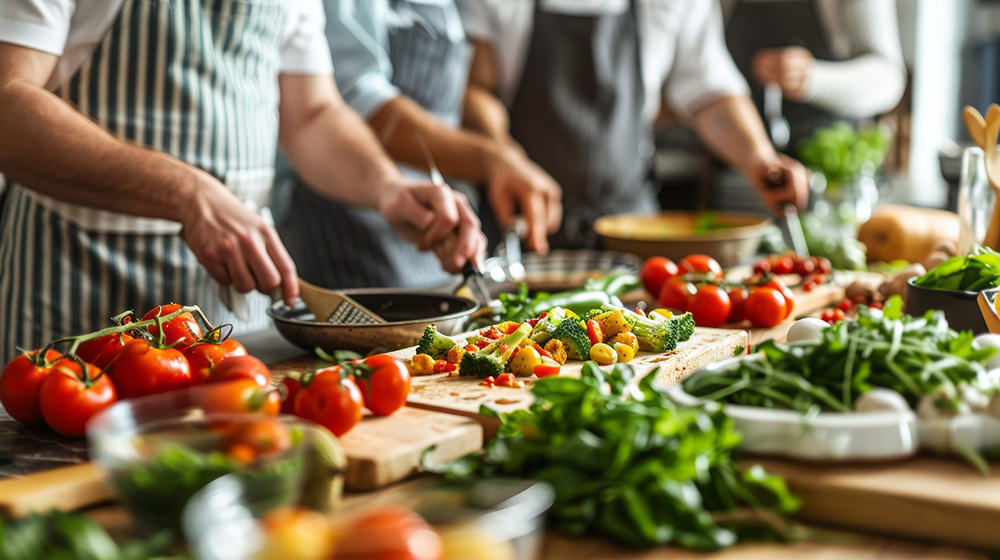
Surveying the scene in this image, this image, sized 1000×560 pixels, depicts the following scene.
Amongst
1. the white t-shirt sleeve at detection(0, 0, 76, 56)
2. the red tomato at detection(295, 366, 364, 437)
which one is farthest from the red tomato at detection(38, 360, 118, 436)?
the white t-shirt sleeve at detection(0, 0, 76, 56)

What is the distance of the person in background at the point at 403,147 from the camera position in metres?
2.74

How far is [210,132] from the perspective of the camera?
215 centimetres

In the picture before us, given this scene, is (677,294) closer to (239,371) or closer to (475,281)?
(475,281)

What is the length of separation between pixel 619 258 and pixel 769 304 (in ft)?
2.30

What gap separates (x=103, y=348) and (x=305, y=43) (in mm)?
1364

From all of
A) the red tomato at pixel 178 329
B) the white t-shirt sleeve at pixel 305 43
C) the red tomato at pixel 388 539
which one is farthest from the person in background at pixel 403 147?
the red tomato at pixel 388 539

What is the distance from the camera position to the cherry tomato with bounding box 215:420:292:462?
790 mm

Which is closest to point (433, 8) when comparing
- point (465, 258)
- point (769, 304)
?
point (465, 258)

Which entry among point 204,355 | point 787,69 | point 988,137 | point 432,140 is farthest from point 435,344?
point 787,69

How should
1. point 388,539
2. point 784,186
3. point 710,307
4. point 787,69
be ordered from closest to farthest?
point 388,539, point 710,307, point 784,186, point 787,69

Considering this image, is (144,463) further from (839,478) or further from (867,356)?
(867,356)

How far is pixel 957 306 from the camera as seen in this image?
1543mm

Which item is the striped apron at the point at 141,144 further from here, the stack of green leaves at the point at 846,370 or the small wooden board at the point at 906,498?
the small wooden board at the point at 906,498

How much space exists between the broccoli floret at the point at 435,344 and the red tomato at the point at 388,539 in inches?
31.9
